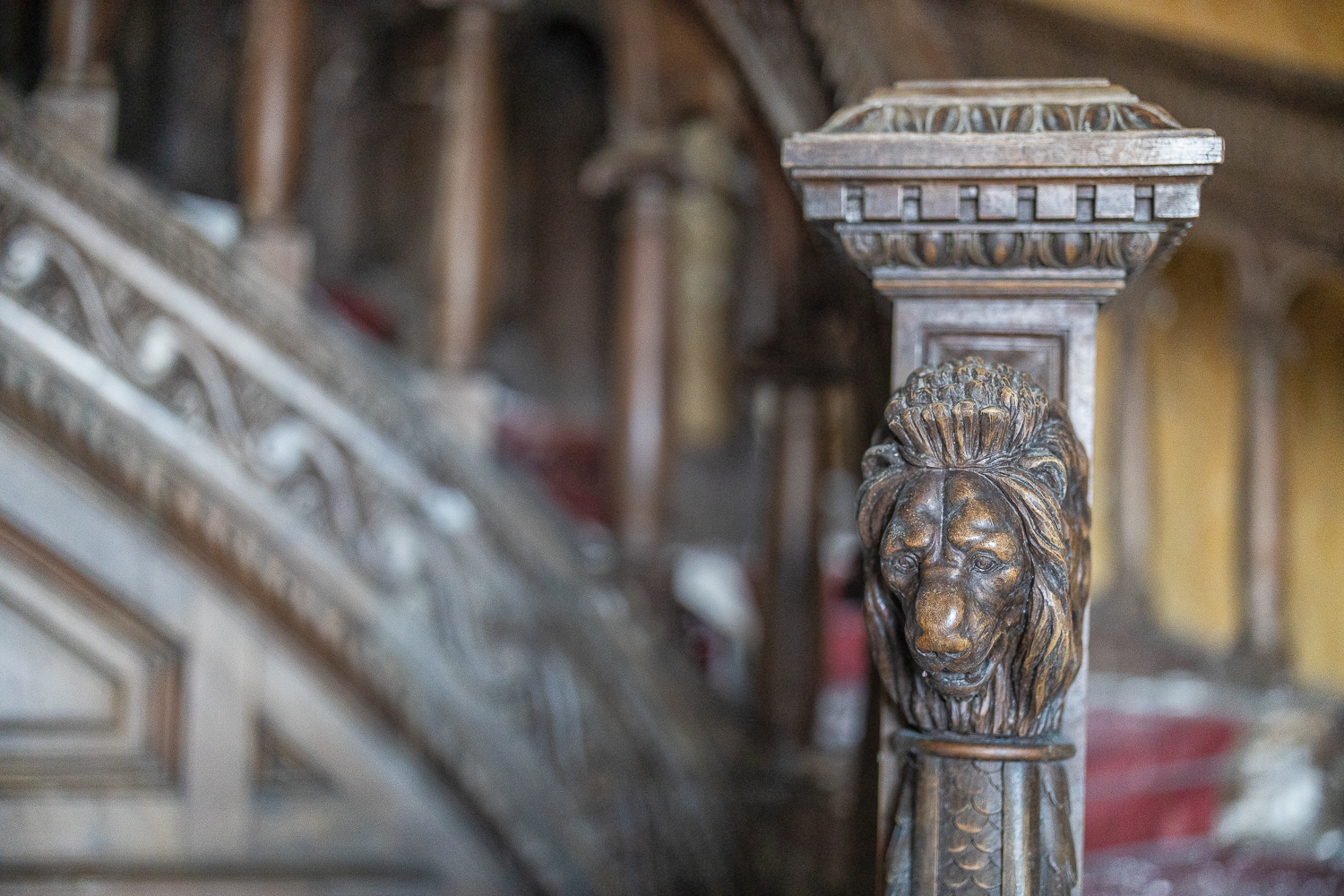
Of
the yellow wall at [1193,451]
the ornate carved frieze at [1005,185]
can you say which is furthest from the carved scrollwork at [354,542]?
the yellow wall at [1193,451]

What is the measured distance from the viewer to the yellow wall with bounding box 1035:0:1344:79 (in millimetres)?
3314

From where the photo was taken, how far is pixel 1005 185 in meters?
1.26

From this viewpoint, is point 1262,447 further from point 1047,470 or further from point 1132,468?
point 1047,470

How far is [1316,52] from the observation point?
3.39 metres

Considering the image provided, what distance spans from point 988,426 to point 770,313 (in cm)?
509

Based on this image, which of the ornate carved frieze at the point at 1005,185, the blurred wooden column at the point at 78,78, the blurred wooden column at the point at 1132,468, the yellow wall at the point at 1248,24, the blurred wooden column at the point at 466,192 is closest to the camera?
the ornate carved frieze at the point at 1005,185

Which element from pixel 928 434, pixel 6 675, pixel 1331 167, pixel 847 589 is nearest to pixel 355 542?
pixel 6 675

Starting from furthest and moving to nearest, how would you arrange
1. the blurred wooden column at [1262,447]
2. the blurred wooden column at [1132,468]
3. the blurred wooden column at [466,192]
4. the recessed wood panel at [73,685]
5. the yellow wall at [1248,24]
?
the blurred wooden column at [1132,468] → the blurred wooden column at [1262,447] → the yellow wall at [1248,24] → the blurred wooden column at [466,192] → the recessed wood panel at [73,685]

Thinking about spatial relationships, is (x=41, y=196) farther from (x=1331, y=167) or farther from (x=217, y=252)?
(x=1331, y=167)

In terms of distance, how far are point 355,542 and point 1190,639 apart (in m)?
4.24

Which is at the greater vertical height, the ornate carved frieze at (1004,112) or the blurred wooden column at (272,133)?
the blurred wooden column at (272,133)

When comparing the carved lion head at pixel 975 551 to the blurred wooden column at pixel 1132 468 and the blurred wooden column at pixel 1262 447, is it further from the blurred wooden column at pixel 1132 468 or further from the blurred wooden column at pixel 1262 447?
the blurred wooden column at pixel 1132 468

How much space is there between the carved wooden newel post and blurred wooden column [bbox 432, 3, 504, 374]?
1.22 meters

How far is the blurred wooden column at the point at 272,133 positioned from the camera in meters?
2.29
